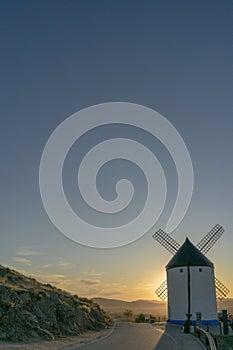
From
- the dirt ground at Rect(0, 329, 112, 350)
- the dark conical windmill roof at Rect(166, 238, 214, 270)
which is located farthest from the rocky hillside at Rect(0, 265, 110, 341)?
the dark conical windmill roof at Rect(166, 238, 214, 270)

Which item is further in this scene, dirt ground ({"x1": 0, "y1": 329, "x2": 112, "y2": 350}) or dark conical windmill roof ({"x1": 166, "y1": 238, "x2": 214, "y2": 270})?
dark conical windmill roof ({"x1": 166, "y1": 238, "x2": 214, "y2": 270})

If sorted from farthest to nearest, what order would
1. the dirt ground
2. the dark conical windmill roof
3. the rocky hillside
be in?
the dark conical windmill roof → the rocky hillside → the dirt ground

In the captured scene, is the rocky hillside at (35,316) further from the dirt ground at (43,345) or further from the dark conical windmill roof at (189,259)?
the dark conical windmill roof at (189,259)

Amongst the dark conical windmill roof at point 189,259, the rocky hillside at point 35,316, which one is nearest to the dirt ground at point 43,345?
the rocky hillside at point 35,316

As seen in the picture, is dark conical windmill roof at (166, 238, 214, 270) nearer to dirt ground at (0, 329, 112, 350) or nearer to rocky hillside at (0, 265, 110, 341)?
rocky hillside at (0, 265, 110, 341)

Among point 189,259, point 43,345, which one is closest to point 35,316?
point 43,345

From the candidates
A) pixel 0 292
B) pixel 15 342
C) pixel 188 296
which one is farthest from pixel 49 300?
pixel 188 296

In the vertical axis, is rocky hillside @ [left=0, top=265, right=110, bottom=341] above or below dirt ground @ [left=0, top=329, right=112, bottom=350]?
above

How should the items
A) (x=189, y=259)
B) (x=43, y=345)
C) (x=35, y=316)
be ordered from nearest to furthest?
(x=43, y=345), (x=35, y=316), (x=189, y=259)

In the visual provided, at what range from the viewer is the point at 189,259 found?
4862cm

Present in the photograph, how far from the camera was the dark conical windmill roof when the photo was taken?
48.5m

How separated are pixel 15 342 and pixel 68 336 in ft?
22.3

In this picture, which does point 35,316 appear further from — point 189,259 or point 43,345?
point 189,259

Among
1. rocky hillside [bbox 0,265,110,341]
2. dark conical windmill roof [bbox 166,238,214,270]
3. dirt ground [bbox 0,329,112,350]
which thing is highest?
dark conical windmill roof [bbox 166,238,214,270]
